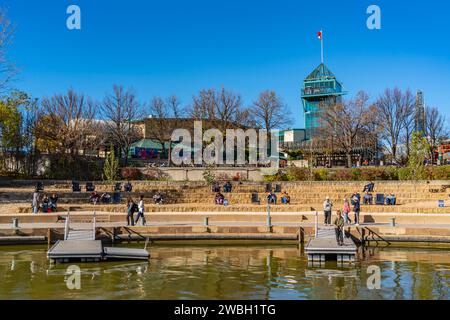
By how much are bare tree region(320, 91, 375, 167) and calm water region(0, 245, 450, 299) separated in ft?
122

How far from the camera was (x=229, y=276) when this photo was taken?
17.1 meters

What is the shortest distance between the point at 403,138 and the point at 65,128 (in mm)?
42212

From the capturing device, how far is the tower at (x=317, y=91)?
89188 millimetres

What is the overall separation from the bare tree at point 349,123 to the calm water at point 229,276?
37282 millimetres

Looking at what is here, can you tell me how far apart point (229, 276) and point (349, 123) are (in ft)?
149

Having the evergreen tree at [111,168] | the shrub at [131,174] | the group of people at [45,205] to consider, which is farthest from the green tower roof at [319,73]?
the group of people at [45,205]

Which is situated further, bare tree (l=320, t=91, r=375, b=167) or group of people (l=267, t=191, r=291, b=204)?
bare tree (l=320, t=91, r=375, b=167)

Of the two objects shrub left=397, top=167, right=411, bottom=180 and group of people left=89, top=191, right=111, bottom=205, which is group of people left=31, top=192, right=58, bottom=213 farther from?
shrub left=397, top=167, right=411, bottom=180

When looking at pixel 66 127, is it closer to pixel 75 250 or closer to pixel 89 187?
pixel 89 187

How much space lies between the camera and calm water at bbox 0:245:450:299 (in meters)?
14.6

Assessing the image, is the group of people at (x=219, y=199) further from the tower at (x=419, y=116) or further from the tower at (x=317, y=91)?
the tower at (x=317, y=91)

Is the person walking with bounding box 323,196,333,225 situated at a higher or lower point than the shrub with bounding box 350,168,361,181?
lower

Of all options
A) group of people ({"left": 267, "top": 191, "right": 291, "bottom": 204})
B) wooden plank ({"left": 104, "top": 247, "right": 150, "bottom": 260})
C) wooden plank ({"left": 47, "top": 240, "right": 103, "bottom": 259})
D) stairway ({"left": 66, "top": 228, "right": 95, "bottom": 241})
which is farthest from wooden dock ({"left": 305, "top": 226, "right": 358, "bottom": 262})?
group of people ({"left": 267, "top": 191, "right": 291, "bottom": 204})

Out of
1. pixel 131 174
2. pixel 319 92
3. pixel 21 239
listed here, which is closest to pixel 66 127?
pixel 131 174
